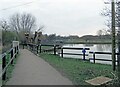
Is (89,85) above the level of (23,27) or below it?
below

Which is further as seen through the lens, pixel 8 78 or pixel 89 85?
pixel 8 78

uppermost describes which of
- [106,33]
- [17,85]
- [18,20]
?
[18,20]

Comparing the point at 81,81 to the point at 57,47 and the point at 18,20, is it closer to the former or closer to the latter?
the point at 57,47

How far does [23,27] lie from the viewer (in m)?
98.8

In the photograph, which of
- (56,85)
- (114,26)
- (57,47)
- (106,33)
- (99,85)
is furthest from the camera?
(57,47)

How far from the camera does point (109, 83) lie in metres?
7.29

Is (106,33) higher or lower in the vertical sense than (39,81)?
higher

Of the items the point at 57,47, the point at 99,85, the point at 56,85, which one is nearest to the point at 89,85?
the point at 99,85

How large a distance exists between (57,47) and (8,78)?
51.1 ft

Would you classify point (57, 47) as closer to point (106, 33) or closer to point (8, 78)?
point (106, 33)

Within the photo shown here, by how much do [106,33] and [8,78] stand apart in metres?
6.20

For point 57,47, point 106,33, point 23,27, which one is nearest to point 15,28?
point 23,27

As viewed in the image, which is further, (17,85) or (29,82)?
(29,82)

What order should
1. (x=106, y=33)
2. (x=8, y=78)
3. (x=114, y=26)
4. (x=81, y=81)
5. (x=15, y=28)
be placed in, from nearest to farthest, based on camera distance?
(x=81, y=81), (x=8, y=78), (x=114, y=26), (x=106, y=33), (x=15, y=28)
